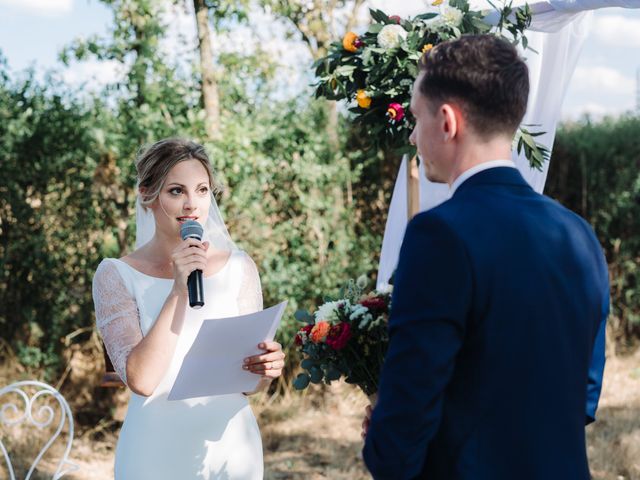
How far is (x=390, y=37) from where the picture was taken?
3.30 meters

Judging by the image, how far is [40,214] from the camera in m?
6.02

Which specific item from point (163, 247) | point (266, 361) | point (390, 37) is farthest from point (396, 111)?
point (266, 361)

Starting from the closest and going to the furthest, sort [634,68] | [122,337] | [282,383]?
1. [122,337]
2. [282,383]
3. [634,68]

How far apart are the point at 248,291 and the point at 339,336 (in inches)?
30.7

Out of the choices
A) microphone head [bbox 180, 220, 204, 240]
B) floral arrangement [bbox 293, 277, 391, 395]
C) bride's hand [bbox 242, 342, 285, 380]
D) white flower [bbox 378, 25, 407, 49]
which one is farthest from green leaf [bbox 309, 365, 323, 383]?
white flower [bbox 378, 25, 407, 49]

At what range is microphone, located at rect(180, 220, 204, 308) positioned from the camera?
7.25ft

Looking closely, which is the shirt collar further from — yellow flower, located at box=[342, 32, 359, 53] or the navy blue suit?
yellow flower, located at box=[342, 32, 359, 53]

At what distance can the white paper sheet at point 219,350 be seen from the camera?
2.27 m

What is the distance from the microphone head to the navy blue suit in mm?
1049

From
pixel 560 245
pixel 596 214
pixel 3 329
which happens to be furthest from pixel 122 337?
pixel 596 214

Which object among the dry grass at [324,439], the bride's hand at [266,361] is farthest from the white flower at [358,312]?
the dry grass at [324,439]

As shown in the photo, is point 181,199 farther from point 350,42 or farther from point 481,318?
point 481,318

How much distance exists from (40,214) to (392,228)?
298cm

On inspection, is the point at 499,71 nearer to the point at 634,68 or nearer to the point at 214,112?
the point at 214,112
